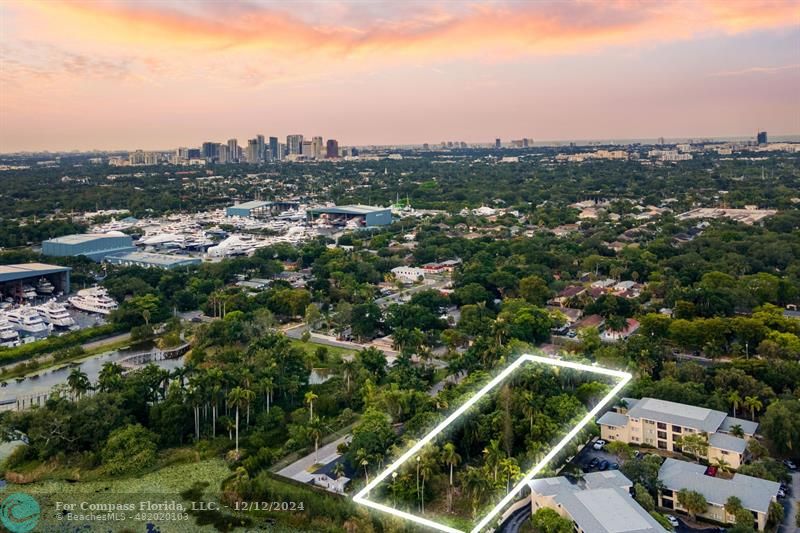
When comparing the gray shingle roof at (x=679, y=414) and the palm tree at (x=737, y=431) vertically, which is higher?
the gray shingle roof at (x=679, y=414)

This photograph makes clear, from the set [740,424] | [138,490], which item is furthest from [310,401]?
[740,424]

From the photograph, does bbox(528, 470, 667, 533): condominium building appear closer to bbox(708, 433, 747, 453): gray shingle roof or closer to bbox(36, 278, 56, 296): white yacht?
bbox(708, 433, 747, 453): gray shingle roof

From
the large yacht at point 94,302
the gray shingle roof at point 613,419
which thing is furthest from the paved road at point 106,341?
the gray shingle roof at point 613,419

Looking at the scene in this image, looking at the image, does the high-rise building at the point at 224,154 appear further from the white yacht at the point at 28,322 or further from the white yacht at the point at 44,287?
the white yacht at the point at 28,322

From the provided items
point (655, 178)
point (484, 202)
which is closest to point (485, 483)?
point (484, 202)

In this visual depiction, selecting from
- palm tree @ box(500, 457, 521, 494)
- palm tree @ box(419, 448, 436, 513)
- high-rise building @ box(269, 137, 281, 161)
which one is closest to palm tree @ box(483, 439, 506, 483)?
palm tree @ box(500, 457, 521, 494)

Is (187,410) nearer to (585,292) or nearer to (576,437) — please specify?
(576,437)
